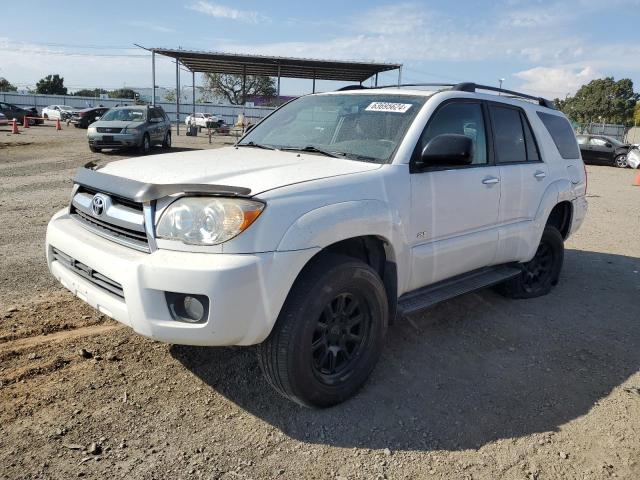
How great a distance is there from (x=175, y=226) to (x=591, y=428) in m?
2.58

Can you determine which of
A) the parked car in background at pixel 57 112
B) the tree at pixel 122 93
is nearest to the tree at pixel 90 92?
→ the tree at pixel 122 93

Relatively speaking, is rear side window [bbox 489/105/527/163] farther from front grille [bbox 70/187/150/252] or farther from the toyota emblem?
the toyota emblem

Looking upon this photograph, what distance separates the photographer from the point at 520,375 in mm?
3494

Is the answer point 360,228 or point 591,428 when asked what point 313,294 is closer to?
point 360,228

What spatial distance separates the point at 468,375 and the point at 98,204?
2586mm

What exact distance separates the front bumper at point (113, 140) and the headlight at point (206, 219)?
15.1 m

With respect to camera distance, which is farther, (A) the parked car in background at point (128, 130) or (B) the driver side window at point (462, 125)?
(A) the parked car in background at point (128, 130)

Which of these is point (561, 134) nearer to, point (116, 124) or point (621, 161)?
point (116, 124)

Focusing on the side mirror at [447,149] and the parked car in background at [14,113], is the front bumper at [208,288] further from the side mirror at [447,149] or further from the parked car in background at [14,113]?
the parked car in background at [14,113]

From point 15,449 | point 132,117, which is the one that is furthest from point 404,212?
point 132,117

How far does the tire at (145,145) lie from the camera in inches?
670

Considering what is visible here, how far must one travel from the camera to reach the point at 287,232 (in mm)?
2504

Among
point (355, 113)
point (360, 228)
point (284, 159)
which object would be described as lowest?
point (360, 228)

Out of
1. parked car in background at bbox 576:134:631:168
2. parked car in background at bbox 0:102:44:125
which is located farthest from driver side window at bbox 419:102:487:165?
parked car in background at bbox 0:102:44:125
